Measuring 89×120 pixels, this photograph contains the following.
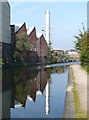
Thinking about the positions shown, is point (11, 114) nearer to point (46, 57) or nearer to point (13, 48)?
point (13, 48)

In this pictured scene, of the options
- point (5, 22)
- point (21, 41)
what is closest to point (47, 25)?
point (21, 41)

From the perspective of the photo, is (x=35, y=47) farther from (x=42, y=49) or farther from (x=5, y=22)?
(x=5, y=22)

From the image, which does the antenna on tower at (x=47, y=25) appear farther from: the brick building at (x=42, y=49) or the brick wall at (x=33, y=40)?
the brick wall at (x=33, y=40)

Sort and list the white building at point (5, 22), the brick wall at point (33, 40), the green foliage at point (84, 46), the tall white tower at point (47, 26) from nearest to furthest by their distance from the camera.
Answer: the green foliage at point (84, 46) → the white building at point (5, 22) → the brick wall at point (33, 40) → the tall white tower at point (47, 26)

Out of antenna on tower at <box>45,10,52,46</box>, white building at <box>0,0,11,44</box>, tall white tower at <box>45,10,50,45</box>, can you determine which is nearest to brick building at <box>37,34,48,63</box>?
antenna on tower at <box>45,10,52,46</box>

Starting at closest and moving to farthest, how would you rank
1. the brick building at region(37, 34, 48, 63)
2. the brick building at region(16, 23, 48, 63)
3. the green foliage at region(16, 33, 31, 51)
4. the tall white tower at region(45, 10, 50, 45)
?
the green foliage at region(16, 33, 31, 51)
the brick building at region(16, 23, 48, 63)
the brick building at region(37, 34, 48, 63)
the tall white tower at region(45, 10, 50, 45)

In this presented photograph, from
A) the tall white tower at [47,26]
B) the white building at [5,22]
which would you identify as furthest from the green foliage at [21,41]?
the tall white tower at [47,26]

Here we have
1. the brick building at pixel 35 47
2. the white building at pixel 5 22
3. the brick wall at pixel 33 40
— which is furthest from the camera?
the brick wall at pixel 33 40

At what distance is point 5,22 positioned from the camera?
47.7 meters

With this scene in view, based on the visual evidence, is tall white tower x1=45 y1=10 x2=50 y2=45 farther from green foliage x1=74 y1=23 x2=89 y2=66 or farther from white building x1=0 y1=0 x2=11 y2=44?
green foliage x1=74 y1=23 x2=89 y2=66

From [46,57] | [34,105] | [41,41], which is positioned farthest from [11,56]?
[34,105]

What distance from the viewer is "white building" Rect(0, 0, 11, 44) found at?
4525 centimetres

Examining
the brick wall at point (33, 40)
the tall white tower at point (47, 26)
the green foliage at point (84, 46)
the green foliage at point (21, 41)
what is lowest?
the green foliage at point (84, 46)

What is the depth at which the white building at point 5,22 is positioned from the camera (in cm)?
4525
